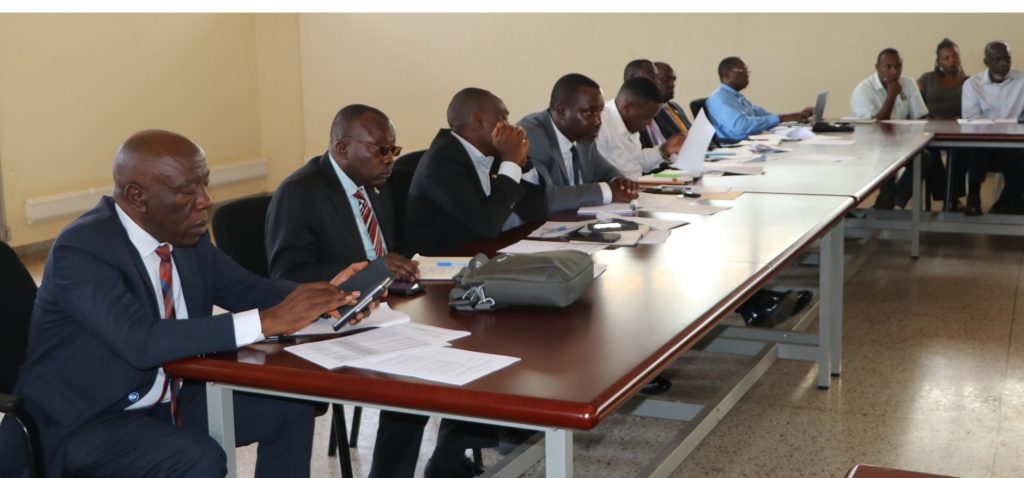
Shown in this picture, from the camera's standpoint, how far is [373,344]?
220cm

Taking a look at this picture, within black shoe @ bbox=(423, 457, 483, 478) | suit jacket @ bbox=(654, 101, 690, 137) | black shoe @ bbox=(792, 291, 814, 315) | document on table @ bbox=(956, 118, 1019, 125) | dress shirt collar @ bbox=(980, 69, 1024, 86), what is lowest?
black shoe @ bbox=(423, 457, 483, 478)

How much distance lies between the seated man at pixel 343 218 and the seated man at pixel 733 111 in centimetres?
390

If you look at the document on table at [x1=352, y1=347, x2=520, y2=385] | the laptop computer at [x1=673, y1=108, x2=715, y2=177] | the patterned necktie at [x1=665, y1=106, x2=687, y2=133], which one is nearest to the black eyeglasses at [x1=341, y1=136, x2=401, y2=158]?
the document on table at [x1=352, y1=347, x2=520, y2=385]

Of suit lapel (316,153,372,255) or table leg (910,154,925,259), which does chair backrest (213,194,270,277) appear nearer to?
suit lapel (316,153,372,255)

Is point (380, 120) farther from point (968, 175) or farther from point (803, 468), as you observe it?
point (968, 175)

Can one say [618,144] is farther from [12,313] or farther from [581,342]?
[12,313]

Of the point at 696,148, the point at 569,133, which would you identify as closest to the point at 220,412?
the point at 569,133

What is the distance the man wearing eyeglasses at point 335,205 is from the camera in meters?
2.91

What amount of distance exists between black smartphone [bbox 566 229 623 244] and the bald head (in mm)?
1283

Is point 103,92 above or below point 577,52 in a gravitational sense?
below

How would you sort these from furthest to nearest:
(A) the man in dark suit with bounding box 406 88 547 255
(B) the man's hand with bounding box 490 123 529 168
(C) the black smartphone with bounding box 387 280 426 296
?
(B) the man's hand with bounding box 490 123 529 168 < (A) the man in dark suit with bounding box 406 88 547 255 < (C) the black smartphone with bounding box 387 280 426 296

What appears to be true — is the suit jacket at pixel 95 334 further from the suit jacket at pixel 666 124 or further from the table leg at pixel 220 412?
the suit jacket at pixel 666 124

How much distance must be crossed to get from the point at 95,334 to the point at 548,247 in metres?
1.33

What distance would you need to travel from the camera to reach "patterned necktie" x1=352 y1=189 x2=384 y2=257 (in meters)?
3.12
